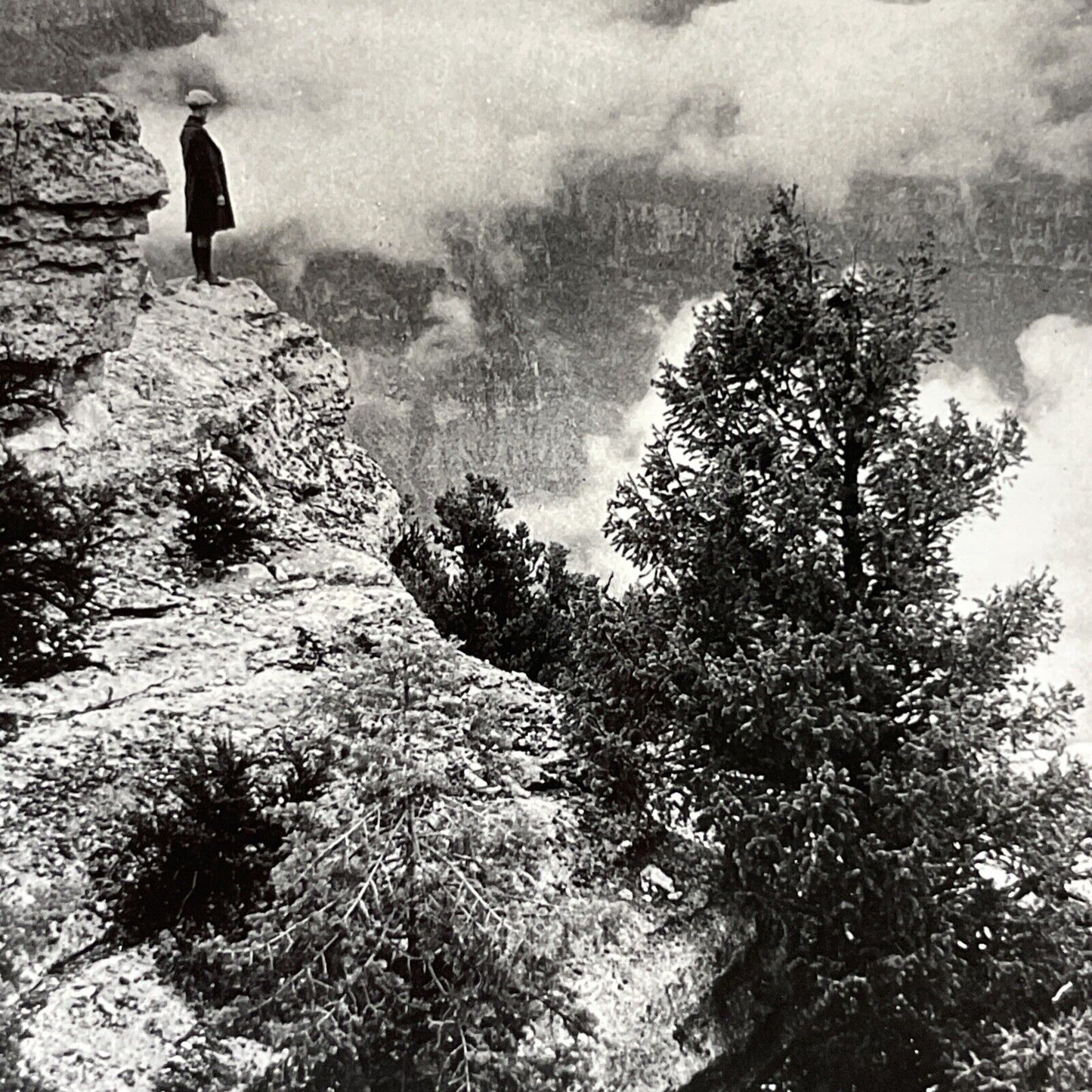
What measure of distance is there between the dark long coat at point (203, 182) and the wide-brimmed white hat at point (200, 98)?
0.21 meters

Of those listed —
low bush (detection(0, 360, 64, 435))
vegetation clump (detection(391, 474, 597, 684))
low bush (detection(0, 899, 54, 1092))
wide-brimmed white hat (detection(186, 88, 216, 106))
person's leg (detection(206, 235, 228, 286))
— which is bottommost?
vegetation clump (detection(391, 474, 597, 684))

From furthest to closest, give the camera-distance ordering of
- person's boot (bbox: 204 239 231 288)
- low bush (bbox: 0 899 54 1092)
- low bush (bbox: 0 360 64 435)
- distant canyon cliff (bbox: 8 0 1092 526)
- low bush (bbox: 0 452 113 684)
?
person's boot (bbox: 204 239 231 288), distant canyon cliff (bbox: 8 0 1092 526), low bush (bbox: 0 360 64 435), low bush (bbox: 0 452 113 684), low bush (bbox: 0 899 54 1092)

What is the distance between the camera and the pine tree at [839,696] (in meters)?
6.34

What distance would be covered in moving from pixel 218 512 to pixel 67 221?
3329mm

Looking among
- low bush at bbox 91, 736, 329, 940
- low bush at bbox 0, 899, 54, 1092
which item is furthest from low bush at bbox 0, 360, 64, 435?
low bush at bbox 0, 899, 54, 1092

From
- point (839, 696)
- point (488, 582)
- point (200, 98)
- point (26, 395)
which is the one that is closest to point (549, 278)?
point (200, 98)

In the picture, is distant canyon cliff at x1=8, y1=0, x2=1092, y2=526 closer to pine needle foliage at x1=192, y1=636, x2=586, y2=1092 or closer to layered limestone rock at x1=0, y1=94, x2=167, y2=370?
layered limestone rock at x1=0, y1=94, x2=167, y2=370

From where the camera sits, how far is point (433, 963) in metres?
5.59

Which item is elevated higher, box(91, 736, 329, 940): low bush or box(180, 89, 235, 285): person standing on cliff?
box(180, 89, 235, 285): person standing on cliff

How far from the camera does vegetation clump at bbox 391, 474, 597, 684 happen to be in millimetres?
12570

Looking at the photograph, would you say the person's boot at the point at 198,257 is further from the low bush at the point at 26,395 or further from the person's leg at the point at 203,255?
the low bush at the point at 26,395

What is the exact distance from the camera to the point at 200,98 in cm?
891

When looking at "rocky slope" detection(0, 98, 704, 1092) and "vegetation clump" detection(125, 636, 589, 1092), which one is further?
"rocky slope" detection(0, 98, 704, 1092)

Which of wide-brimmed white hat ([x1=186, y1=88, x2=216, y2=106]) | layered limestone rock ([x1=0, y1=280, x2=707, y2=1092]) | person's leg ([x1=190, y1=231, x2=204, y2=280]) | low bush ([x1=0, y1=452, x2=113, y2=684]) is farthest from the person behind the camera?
person's leg ([x1=190, y1=231, x2=204, y2=280])
